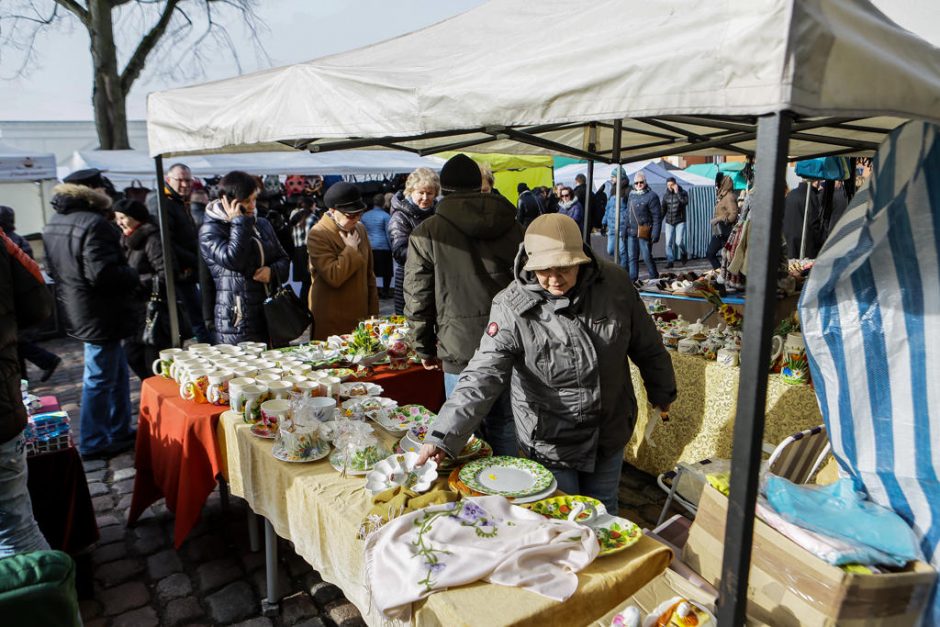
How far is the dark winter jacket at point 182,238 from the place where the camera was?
488 cm

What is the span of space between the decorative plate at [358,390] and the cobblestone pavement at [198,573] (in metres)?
0.85

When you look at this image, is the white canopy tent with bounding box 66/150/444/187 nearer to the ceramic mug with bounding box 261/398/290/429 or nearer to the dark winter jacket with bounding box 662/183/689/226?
the dark winter jacket with bounding box 662/183/689/226

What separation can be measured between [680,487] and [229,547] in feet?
7.44

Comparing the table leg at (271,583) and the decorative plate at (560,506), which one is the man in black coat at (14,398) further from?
the decorative plate at (560,506)

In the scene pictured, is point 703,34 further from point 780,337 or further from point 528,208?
point 528,208

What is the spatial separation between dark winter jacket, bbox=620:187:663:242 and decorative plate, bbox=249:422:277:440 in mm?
10154

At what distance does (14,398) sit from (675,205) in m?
12.8

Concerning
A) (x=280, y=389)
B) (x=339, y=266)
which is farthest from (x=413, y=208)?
(x=280, y=389)

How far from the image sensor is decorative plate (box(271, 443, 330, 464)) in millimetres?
2264

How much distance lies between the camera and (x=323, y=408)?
2617 millimetres

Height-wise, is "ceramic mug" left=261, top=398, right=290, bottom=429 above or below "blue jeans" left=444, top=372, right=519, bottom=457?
above

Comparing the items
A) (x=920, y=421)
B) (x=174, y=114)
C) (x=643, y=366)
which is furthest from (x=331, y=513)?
(x=174, y=114)

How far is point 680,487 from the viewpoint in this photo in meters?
2.95

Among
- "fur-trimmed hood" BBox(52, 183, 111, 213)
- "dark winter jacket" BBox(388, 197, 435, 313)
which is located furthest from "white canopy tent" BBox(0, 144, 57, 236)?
"dark winter jacket" BBox(388, 197, 435, 313)
